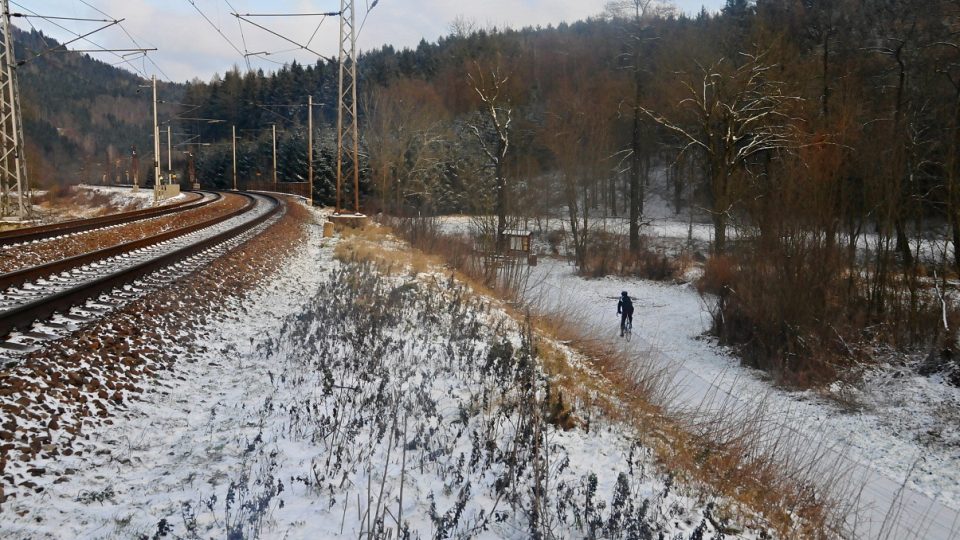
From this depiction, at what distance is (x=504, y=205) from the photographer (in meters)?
27.4

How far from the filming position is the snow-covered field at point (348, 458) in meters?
3.92

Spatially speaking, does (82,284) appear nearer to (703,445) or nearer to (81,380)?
(81,380)

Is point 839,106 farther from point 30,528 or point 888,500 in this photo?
point 30,528

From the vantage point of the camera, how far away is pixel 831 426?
37.5 feet

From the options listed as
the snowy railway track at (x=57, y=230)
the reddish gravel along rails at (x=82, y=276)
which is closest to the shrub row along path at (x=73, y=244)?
the snowy railway track at (x=57, y=230)

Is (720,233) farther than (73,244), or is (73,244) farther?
(720,233)

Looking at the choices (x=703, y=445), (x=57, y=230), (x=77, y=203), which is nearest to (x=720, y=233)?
(x=703, y=445)

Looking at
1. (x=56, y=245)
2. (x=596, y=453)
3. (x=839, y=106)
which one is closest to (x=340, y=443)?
(x=596, y=453)

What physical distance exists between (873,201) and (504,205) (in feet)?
48.6

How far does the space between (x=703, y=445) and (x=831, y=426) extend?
6.01 meters

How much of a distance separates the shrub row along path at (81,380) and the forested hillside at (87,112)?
113180mm

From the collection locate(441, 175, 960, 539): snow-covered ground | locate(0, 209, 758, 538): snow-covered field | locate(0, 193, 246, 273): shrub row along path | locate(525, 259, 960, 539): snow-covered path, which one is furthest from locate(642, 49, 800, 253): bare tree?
locate(0, 193, 246, 273): shrub row along path

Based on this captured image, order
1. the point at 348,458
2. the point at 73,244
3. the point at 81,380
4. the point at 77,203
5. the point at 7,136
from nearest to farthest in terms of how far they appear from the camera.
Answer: the point at 348,458 < the point at 81,380 < the point at 73,244 < the point at 7,136 < the point at 77,203

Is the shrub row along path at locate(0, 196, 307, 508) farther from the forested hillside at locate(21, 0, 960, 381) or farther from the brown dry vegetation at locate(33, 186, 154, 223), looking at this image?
the brown dry vegetation at locate(33, 186, 154, 223)
